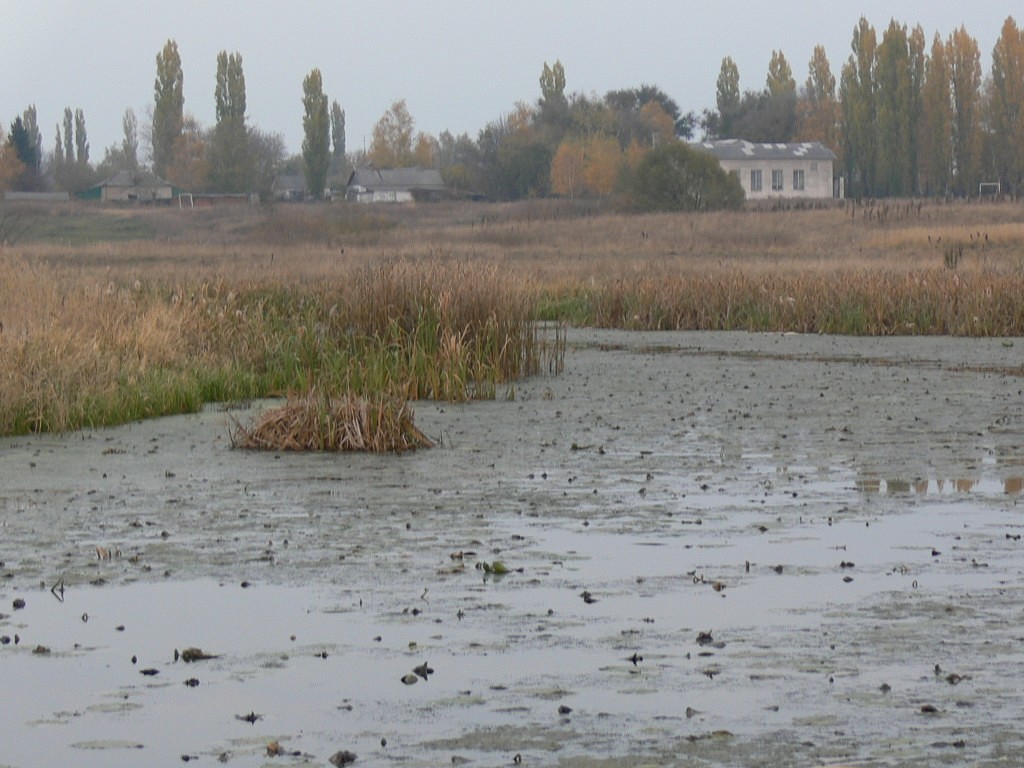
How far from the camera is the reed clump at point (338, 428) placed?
40.7ft

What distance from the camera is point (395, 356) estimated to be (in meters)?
16.5

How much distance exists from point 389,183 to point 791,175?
3468 cm

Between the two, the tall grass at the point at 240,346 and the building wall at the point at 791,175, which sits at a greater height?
the building wall at the point at 791,175

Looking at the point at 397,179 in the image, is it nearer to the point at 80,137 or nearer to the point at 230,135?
the point at 230,135

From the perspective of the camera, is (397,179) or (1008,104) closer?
(1008,104)

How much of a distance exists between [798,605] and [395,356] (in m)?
9.91

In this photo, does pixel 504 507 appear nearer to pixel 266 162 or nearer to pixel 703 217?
pixel 703 217

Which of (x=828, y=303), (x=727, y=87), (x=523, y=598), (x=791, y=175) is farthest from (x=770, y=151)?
(x=523, y=598)

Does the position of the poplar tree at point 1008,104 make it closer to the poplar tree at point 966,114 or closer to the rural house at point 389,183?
the poplar tree at point 966,114

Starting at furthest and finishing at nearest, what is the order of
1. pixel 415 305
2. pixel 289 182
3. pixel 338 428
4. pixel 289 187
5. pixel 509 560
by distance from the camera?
pixel 289 182 → pixel 289 187 → pixel 415 305 → pixel 338 428 → pixel 509 560

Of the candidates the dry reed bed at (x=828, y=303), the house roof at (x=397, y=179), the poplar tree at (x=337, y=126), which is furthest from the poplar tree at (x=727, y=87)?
the dry reed bed at (x=828, y=303)

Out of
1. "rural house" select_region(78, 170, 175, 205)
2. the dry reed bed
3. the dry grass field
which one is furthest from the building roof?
the dry reed bed

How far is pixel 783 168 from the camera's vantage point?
98812mm

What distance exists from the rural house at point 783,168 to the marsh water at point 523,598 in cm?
8593
